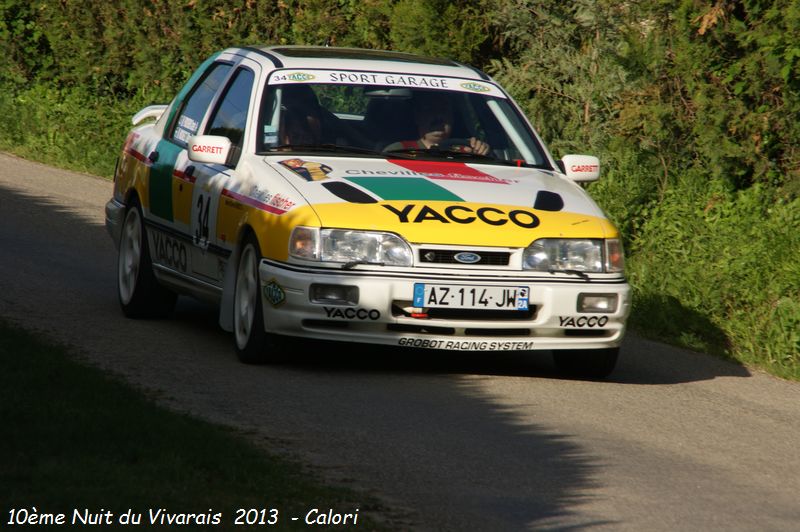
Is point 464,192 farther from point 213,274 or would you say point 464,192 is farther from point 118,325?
point 118,325

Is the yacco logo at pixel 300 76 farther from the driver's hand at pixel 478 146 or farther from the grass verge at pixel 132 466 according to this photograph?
the grass verge at pixel 132 466

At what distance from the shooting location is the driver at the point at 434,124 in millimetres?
9680

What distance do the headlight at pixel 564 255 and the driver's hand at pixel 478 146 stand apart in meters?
1.34

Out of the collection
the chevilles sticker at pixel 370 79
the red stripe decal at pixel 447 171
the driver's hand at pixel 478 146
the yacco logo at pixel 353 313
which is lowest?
the yacco logo at pixel 353 313

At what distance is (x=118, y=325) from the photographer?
1019 centimetres

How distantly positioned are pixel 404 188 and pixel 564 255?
0.94 meters

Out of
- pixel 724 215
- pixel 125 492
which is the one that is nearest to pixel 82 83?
pixel 724 215

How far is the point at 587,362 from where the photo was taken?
9.21 metres

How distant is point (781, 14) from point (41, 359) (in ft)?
20.6

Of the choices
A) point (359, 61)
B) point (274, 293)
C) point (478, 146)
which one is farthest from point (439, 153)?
point (274, 293)

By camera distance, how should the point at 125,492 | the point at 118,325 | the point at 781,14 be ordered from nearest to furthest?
the point at 125,492
the point at 118,325
the point at 781,14

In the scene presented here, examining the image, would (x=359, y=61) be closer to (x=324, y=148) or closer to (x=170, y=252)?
(x=324, y=148)

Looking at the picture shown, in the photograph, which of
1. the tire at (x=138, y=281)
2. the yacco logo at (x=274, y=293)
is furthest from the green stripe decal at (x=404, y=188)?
the tire at (x=138, y=281)

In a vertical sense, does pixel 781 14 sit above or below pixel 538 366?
above
